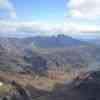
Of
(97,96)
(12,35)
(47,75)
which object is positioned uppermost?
(12,35)

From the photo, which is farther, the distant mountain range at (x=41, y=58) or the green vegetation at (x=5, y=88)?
the distant mountain range at (x=41, y=58)

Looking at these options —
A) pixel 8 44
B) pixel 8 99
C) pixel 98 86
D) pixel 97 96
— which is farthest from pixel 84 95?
pixel 8 44

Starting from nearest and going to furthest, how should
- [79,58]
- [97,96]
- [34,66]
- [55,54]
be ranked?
[97,96] → [34,66] → [79,58] → [55,54]

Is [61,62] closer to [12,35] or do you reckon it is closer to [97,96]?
[12,35]

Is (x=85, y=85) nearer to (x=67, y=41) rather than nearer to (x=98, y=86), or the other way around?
(x=98, y=86)

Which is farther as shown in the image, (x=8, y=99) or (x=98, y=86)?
(x=98, y=86)

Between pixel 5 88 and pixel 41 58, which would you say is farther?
pixel 41 58

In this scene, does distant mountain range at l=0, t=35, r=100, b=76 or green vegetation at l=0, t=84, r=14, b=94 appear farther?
distant mountain range at l=0, t=35, r=100, b=76

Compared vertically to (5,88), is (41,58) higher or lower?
higher

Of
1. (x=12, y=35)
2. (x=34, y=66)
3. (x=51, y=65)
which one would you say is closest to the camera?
(x=34, y=66)

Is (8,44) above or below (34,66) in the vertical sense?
above
